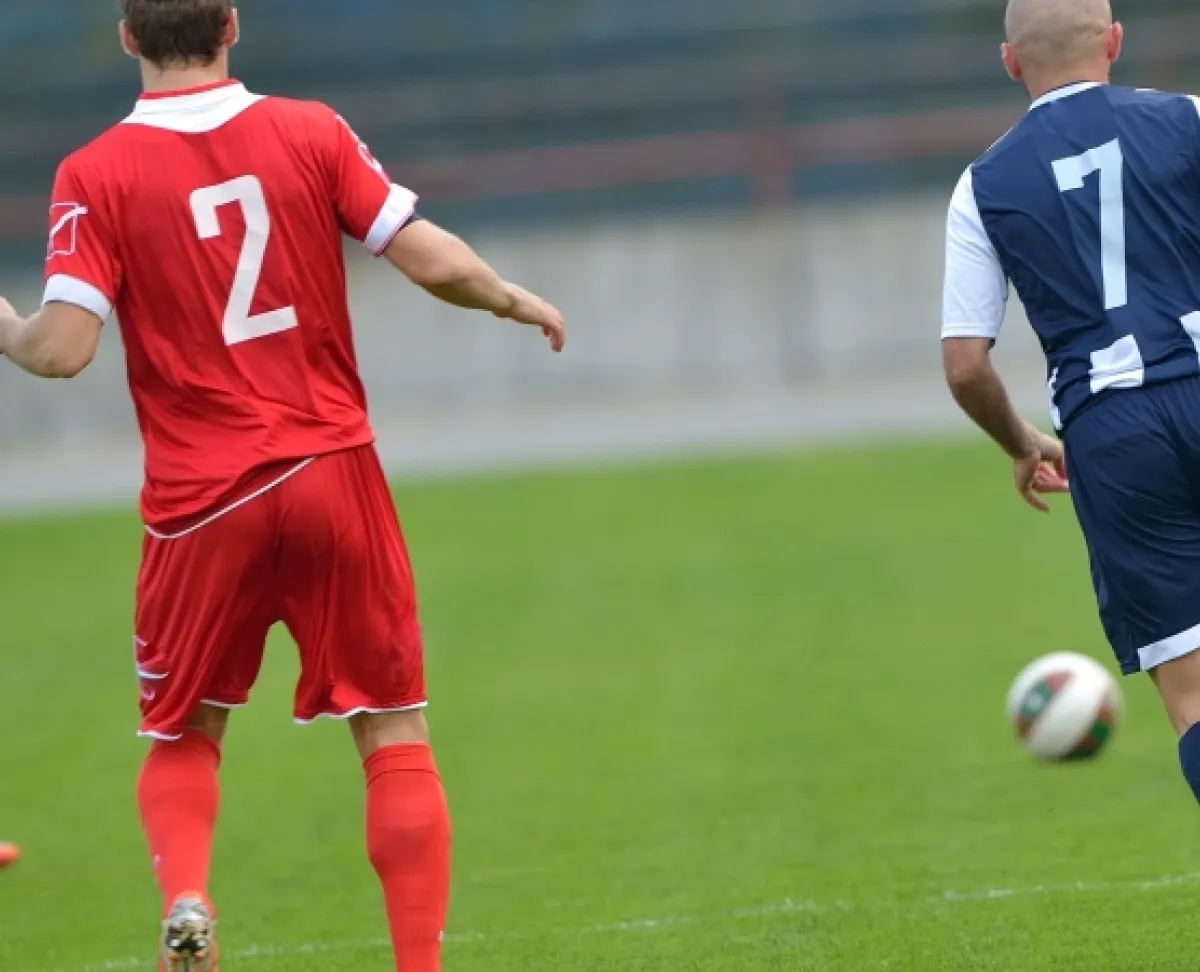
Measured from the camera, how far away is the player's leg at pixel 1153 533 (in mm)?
4730

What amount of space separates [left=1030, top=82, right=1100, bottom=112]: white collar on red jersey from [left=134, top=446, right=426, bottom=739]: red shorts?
5.66 ft

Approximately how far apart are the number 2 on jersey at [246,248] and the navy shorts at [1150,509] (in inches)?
Result: 71.3

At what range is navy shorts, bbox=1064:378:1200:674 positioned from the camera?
4730 millimetres

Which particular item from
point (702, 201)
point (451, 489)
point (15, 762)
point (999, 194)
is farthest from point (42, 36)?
point (999, 194)

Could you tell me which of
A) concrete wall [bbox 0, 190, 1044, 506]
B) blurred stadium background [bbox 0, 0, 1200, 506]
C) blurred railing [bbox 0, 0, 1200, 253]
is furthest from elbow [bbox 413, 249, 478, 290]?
blurred railing [bbox 0, 0, 1200, 253]

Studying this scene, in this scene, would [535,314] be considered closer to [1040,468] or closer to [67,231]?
[67,231]

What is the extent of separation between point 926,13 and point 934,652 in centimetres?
1383

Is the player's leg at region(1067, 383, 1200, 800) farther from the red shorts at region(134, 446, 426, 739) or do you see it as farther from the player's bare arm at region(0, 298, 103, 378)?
the player's bare arm at region(0, 298, 103, 378)

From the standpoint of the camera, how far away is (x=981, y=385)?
196 inches

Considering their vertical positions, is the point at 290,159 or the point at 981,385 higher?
the point at 290,159

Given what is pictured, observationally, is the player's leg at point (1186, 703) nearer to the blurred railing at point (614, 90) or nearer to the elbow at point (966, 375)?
the elbow at point (966, 375)

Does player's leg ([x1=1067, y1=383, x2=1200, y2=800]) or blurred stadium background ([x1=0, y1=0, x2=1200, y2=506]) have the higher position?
player's leg ([x1=1067, y1=383, x2=1200, y2=800])

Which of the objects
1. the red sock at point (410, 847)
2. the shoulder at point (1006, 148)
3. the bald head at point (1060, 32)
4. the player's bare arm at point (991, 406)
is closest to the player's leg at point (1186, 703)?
the player's bare arm at point (991, 406)

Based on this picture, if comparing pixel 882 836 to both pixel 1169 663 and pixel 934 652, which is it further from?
pixel 934 652
